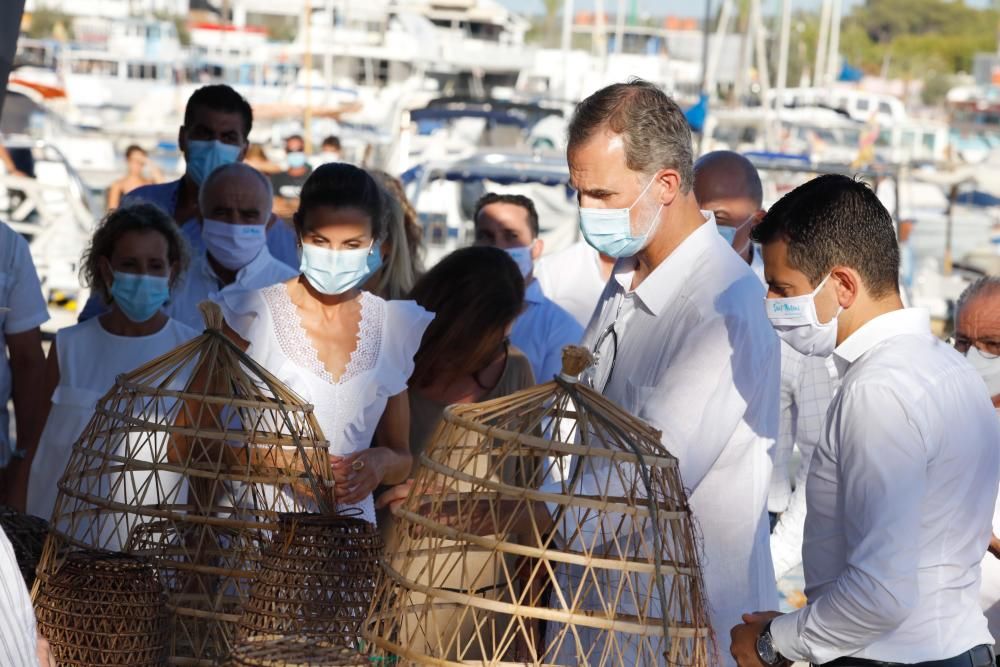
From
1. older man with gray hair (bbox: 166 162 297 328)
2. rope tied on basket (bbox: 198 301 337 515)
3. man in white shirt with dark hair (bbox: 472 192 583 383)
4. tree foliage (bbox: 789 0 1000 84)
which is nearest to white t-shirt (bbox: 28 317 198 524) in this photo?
older man with gray hair (bbox: 166 162 297 328)

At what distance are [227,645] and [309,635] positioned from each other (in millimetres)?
351

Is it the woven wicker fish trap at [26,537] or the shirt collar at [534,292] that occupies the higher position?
the shirt collar at [534,292]

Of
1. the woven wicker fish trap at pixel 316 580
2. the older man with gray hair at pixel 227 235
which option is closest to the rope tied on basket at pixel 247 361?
the woven wicker fish trap at pixel 316 580

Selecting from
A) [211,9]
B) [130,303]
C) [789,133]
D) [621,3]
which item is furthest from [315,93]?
[130,303]

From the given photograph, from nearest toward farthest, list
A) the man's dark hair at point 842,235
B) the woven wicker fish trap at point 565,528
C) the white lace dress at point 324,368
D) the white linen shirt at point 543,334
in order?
the woven wicker fish trap at point 565,528, the man's dark hair at point 842,235, the white lace dress at point 324,368, the white linen shirt at point 543,334

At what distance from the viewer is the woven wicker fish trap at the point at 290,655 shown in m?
2.32

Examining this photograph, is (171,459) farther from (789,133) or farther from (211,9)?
(211,9)

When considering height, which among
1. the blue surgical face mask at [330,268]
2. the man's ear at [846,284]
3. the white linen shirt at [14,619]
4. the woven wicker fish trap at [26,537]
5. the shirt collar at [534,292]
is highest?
the man's ear at [846,284]

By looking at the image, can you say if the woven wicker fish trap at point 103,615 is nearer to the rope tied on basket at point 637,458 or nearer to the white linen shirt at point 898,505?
the rope tied on basket at point 637,458

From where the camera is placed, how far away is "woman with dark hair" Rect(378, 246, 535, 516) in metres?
4.04

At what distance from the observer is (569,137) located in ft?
10.00

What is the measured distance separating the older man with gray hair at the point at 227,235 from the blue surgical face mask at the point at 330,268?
1.25 m

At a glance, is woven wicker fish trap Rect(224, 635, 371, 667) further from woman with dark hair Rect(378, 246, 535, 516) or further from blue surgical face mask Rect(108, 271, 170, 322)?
blue surgical face mask Rect(108, 271, 170, 322)

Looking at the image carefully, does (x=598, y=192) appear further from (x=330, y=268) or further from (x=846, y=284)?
(x=330, y=268)
